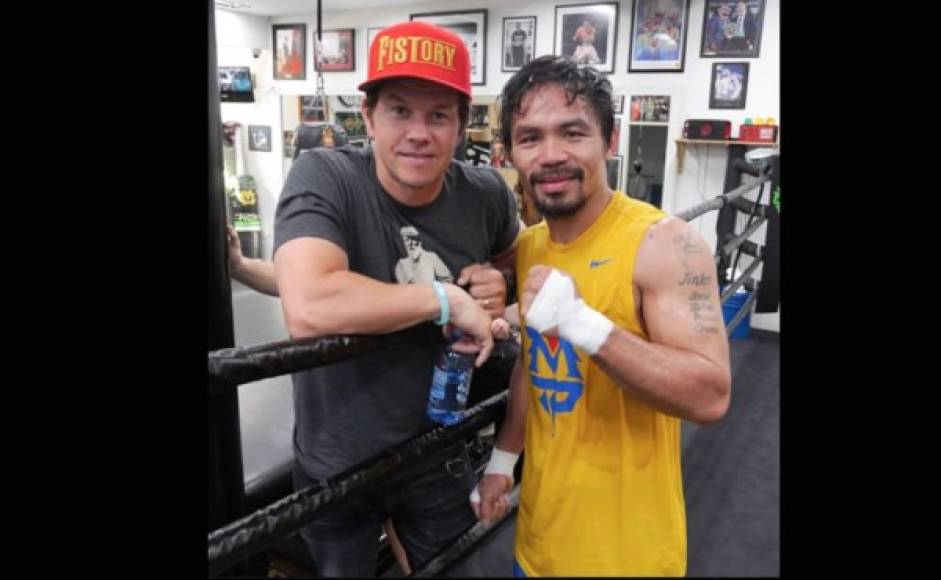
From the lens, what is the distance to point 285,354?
75 cm

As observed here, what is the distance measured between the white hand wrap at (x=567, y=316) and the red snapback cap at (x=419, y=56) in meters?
0.51

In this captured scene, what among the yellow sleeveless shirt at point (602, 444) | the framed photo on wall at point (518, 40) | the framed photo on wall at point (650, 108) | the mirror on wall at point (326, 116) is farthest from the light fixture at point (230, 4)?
the yellow sleeveless shirt at point (602, 444)

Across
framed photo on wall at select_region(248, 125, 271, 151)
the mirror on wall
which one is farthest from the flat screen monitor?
framed photo on wall at select_region(248, 125, 271, 151)

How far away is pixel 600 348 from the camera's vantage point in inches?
30.7

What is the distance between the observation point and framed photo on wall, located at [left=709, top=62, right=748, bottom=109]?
425 centimetres

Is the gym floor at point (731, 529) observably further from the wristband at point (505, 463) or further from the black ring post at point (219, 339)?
the black ring post at point (219, 339)

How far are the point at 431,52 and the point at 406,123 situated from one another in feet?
0.46

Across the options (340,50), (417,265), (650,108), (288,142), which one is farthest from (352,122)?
(417,265)

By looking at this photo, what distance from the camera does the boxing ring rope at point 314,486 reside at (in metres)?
0.70

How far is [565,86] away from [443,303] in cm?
39

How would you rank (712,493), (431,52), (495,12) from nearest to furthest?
(431,52), (712,493), (495,12)

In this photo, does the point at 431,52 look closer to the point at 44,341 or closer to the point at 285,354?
the point at 285,354

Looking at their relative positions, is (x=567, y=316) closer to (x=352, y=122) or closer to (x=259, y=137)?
(x=352, y=122)
